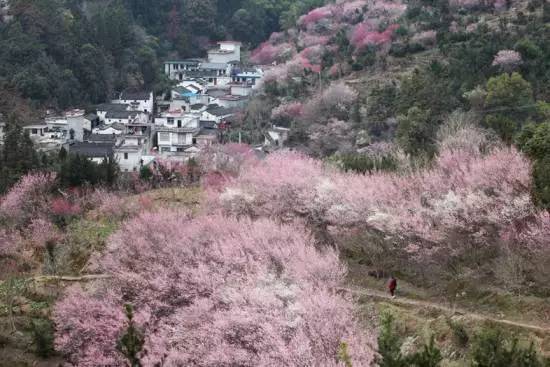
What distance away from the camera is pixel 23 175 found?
26.8 meters

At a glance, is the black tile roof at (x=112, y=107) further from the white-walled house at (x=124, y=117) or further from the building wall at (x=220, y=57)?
the building wall at (x=220, y=57)

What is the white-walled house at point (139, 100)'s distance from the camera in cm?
4519

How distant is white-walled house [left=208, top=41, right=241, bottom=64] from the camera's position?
56500mm

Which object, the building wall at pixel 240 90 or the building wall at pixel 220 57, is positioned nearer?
the building wall at pixel 240 90

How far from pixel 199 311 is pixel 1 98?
29969 mm

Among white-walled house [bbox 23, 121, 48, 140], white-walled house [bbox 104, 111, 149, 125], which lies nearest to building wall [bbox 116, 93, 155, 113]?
white-walled house [bbox 104, 111, 149, 125]

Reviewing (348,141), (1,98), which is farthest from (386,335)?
(1,98)

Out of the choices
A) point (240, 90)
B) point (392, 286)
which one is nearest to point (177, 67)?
point (240, 90)

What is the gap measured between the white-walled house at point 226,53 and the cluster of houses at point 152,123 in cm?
433

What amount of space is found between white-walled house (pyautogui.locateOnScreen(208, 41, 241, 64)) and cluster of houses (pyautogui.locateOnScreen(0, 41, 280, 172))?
14.2ft

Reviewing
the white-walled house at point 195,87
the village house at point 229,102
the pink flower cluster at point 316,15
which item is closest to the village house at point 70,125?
the village house at point 229,102

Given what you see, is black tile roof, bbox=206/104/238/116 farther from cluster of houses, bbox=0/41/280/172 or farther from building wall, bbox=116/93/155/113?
building wall, bbox=116/93/155/113

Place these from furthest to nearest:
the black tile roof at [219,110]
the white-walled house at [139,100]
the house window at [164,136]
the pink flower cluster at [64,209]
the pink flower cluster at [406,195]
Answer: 1. the white-walled house at [139,100]
2. the black tile roof at [219,110]
3. the house window at [164,136]
4. the pink flower cluster at [64,209]
5. the pink flower cluster at [406,195]

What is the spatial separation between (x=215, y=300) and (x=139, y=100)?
106 ft
